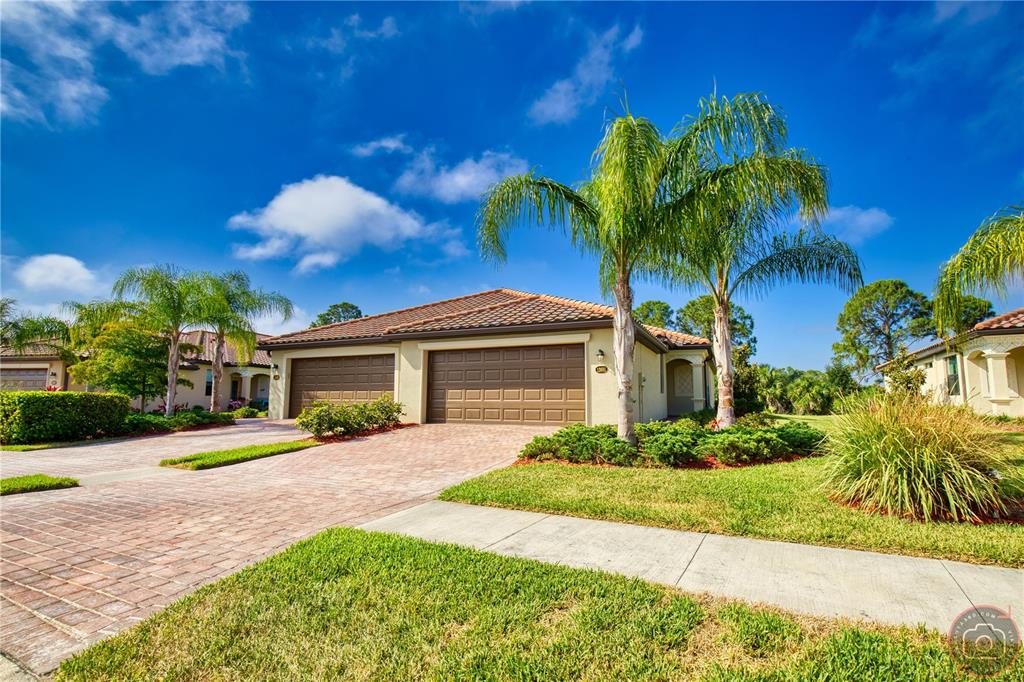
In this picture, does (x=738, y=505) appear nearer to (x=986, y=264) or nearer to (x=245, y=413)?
(x=986, y=264)

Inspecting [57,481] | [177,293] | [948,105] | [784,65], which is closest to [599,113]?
[784,65]

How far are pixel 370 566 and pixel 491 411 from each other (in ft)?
34.4

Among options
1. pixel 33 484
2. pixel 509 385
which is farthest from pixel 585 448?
pixel 33 484

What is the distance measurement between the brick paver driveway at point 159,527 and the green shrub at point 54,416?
509 centimetres

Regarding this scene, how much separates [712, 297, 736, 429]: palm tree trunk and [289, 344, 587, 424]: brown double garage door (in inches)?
144

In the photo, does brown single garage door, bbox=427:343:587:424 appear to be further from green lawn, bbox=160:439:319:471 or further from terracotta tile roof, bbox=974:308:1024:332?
terracotta tile roof, bbox=974:308:1024:332

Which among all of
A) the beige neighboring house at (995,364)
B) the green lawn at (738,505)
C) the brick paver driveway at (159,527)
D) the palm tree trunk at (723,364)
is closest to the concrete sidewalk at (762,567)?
the green lawn at (738,505)

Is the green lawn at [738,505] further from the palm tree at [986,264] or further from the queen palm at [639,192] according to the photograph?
the palm tree at [986,264]

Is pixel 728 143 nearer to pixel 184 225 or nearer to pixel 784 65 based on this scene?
Answer: pixel 784 65

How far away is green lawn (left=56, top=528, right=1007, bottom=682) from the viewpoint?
218 cm

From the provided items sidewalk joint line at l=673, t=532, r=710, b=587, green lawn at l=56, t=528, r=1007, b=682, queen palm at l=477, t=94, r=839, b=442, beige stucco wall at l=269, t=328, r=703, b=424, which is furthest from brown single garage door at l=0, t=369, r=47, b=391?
sidewalk joint line at l=673, t=532, r=710, b=587

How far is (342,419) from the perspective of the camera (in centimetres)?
1184

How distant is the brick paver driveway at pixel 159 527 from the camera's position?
113 inches

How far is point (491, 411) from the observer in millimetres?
13898
